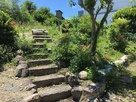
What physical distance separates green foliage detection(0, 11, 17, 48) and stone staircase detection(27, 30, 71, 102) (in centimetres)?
88

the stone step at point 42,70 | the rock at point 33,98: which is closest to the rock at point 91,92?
the rock at point 33,98

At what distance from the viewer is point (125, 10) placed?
1441cm

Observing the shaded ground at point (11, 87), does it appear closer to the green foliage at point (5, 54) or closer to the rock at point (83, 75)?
the green foliage at point (5, 54)

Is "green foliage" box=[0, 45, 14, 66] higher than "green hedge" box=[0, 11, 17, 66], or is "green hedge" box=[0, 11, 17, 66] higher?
"green hedge" box=[0, 11, 17, 66]

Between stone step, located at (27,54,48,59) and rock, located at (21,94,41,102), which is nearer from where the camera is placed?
rock, located at (21,94,41,102)

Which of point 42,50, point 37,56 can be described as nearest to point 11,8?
point 42,50

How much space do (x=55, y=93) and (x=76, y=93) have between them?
20.9 inches

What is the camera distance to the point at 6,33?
7457 mm

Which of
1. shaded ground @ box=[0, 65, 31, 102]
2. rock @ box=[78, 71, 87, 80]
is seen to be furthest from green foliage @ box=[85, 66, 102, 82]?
shaded ground @ box=[0, 65, 31, 102]

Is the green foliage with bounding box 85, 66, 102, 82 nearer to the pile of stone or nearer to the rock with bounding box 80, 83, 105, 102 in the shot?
the rock with bounding box 80, 83, 105, 102

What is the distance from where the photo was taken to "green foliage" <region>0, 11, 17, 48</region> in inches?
291

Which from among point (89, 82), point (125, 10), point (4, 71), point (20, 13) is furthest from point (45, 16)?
point (89, 82)

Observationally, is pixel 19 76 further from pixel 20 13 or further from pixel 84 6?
pixel 20 13

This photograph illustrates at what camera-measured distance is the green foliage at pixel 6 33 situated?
739 centimetres
